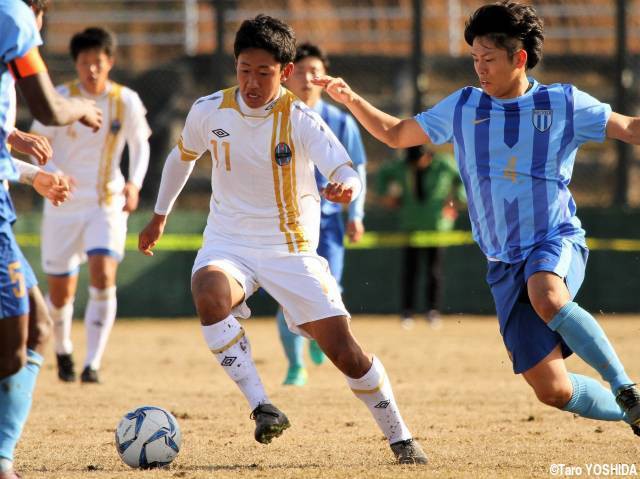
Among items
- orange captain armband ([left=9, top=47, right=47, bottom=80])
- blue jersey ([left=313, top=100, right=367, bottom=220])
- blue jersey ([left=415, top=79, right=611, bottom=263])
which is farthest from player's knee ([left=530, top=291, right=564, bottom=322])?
blue jersey ([left=313, top=100, right=367, bottom=220])

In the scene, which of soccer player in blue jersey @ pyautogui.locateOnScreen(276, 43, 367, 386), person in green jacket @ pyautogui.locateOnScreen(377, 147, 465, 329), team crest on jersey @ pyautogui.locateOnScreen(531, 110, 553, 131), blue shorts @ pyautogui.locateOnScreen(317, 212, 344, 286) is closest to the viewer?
team crest on jersey @ pyautogui.locateOnScreen(531, 110, 553, 131)

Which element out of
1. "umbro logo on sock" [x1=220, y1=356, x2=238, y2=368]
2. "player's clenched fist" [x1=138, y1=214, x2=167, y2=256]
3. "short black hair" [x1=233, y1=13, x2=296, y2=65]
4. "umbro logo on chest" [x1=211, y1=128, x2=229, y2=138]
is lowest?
"umbro logo on sock" [x1=220, y1=356, x2=238, y2=368]

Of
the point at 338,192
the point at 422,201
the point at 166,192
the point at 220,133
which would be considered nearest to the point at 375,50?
the point at 422,201

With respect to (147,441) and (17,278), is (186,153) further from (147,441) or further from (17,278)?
(17,278)

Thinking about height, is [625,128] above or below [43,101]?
below

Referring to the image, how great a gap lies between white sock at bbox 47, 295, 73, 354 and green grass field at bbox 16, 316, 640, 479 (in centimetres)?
29

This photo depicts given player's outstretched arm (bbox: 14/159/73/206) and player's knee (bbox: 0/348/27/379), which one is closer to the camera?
player's knee (bbox: 0/348/27/379)

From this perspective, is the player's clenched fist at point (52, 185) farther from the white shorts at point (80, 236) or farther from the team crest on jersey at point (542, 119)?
the white shorts at point (80, 236)

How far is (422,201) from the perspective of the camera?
15.3m

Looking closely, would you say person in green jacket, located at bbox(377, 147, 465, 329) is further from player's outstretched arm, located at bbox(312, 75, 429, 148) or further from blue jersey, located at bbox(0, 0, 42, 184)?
blue jersey, located at bbox(0, 0, 42, 184)

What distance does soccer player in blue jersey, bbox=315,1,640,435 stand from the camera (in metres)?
5.75

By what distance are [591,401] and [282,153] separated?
76.6 inches

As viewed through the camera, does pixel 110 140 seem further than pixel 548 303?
Yes

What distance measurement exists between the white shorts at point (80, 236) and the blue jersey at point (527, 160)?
13.4ft
